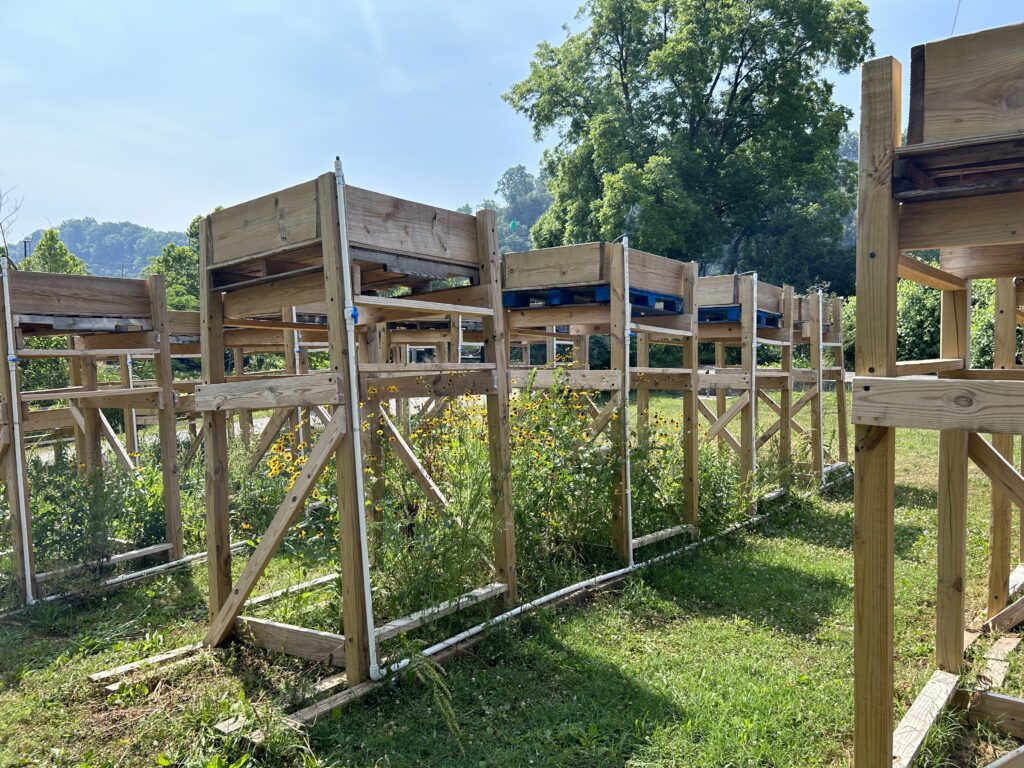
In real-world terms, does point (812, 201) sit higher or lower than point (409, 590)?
higher

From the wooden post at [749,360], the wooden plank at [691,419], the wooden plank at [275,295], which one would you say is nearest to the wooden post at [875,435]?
the wooden plank at [275,295]

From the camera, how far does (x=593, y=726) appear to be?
338 cm

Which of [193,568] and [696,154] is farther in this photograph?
[696,154]

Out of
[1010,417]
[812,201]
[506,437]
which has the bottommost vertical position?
[506,437]

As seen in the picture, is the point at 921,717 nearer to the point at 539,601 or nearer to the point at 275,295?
the point at 539,601

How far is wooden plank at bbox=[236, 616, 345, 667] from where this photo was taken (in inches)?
153

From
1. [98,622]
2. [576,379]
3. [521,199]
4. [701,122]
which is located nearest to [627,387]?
[576,379]

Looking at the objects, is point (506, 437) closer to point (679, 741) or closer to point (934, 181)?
point (679, 741)

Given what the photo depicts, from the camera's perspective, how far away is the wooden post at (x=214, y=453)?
4.29m

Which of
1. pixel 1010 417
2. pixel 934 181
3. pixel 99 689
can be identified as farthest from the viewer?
pixel 99 689

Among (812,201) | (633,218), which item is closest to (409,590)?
(633,218)

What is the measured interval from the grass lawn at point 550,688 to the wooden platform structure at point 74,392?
671 mm

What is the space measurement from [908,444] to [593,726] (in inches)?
434

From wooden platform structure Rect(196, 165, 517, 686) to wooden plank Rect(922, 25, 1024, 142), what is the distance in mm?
2596
